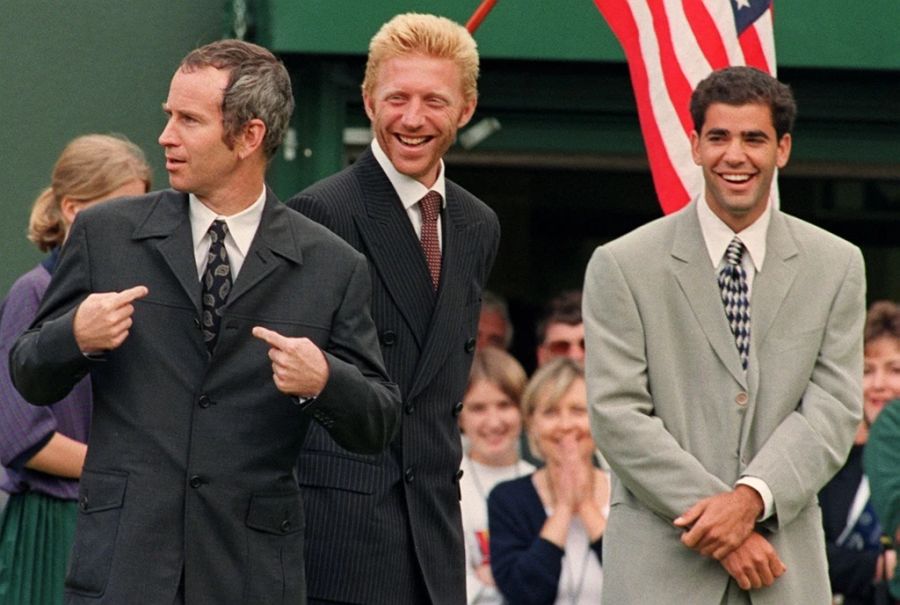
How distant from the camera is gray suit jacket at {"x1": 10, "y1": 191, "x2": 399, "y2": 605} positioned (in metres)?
4.51

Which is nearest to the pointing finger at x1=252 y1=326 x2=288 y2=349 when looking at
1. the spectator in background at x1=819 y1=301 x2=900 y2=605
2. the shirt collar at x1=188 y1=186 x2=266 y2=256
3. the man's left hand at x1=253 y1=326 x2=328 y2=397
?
the man's left hand at x1=253 y1=326 x2=328 y2=397

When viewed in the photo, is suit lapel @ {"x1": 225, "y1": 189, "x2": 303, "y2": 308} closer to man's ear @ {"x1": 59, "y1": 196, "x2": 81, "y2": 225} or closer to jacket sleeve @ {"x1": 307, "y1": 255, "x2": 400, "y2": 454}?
jacket sleeve @ {"x1": 307, "y1": 255, "x2": 400, "y2": 454}

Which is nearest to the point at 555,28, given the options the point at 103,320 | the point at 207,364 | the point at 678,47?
the point at 678,47

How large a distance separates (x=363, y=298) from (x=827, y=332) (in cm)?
137

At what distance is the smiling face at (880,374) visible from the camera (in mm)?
8211

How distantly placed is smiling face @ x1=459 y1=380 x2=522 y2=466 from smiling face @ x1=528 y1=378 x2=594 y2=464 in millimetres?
139

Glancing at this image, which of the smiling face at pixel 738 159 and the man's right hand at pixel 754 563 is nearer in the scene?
the man's right hand at pixel 754 563

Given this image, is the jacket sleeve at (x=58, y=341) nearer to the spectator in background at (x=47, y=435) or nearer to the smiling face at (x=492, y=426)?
the spectator in background at (x=47, y=435)

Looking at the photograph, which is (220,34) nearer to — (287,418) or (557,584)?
(557,584)

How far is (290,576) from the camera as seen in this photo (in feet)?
15.4

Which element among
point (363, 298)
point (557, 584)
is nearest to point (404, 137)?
point (363, 298)

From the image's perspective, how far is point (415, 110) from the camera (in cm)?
543

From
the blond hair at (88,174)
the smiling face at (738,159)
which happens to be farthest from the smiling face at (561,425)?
the smiling face at (738,159)

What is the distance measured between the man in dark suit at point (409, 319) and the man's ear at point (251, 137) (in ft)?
2.05
